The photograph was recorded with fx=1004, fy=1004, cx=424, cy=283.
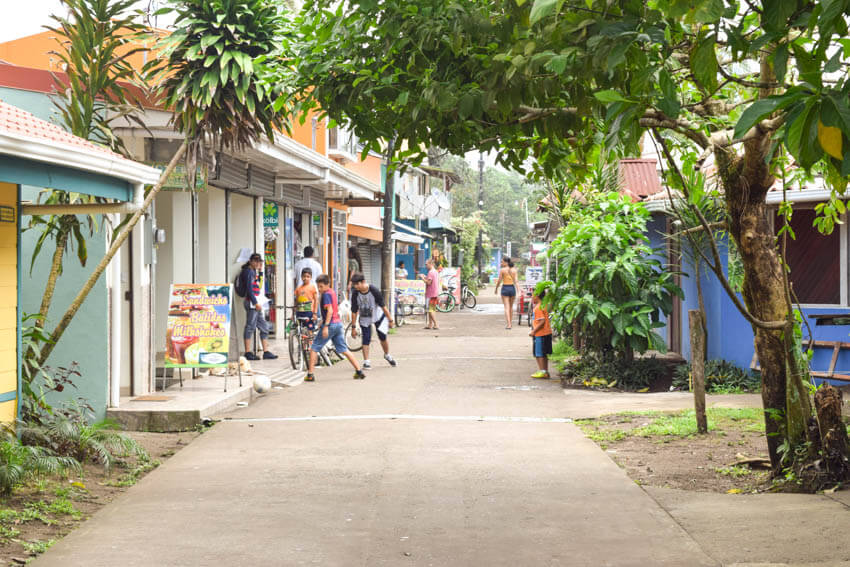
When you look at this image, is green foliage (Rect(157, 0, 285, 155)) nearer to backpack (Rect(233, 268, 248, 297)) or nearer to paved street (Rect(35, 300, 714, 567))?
paved street (Rect(35, 300, 714, 567))

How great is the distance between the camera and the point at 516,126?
8.14 metres

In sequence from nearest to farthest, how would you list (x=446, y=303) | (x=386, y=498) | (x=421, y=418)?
(x=386, y=498) < (x=421, y=418) < (x=446, y=303)

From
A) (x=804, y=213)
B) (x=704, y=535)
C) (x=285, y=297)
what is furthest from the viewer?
(x=285, y=297)

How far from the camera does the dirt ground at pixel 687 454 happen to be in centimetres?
809

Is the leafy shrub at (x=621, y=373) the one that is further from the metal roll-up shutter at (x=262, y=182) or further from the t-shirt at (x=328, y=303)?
the metal roll-up shutter at (x=262, y=182)

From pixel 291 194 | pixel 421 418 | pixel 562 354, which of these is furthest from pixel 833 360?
pixel 291 194

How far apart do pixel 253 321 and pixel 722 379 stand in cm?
746

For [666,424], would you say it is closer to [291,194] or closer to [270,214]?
[270,214]

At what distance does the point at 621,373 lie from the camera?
14.6m

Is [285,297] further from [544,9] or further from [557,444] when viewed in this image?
[544,9]

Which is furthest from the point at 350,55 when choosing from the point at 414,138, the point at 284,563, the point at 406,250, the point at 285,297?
the point at 406,250

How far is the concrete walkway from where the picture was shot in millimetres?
Result: 5914

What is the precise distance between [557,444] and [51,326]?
5.15m

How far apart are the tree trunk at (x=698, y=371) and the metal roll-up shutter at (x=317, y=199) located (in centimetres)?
1395
